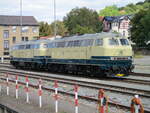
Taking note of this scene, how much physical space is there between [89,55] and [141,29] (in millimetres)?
42277

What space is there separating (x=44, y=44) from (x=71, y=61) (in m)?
6.80

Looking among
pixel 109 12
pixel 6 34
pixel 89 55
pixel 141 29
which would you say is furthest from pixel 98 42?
pixel 109 12

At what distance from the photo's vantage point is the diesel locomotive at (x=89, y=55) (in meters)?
20.0

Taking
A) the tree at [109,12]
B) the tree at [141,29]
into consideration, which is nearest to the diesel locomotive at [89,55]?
the tree at [141,29]

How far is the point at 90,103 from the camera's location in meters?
12.1

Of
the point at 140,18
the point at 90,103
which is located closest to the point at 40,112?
the point at 90,103

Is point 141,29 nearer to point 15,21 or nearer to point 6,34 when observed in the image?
point 15,21

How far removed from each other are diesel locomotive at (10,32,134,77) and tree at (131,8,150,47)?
109ft

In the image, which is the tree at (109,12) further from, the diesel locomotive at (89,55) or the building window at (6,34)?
the diesel locomotive at (89,55)

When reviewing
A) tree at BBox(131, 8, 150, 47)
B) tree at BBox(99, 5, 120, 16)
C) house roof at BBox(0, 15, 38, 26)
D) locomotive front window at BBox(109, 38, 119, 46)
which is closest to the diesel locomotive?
locomotive front window at BBox(109, 38, 119, 46)

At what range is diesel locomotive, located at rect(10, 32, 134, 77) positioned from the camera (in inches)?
787

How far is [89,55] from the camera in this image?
21.3 meters

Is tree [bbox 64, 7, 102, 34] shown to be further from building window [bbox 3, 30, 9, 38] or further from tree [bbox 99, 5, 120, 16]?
tree [bbox 99, 5, 120, 16]

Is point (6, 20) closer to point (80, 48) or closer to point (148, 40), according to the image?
point (148, 40)
